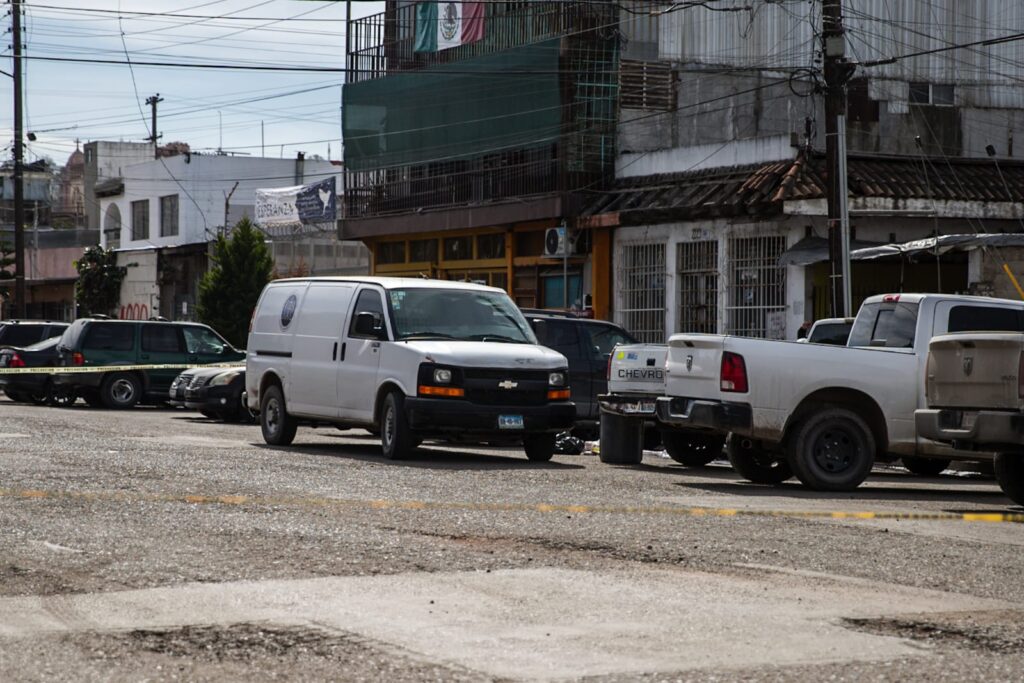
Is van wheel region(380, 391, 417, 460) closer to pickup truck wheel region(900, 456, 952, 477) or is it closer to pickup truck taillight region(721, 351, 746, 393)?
pickup truck taillight region(721, 351, 746, 393)

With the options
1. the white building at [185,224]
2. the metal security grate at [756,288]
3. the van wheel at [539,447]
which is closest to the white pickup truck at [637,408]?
the van wheel at [539,447]

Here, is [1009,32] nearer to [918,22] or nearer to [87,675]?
[918,22]

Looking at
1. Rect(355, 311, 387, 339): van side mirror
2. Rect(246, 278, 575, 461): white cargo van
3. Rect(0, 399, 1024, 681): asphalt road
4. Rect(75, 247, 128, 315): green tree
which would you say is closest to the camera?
Rect(0, 399, 1024, 681): asphalt road

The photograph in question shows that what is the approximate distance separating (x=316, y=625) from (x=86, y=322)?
2696 centimetres

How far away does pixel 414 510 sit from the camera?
39.1 ft

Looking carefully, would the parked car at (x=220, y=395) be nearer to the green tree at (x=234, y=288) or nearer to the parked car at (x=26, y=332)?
the parked car at (x=26, y=332)

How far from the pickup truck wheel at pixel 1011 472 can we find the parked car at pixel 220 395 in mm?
16609

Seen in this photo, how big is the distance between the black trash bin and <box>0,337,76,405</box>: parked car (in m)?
17.2

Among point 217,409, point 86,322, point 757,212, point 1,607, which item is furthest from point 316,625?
point 86,322

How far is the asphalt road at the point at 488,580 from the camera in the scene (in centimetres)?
656

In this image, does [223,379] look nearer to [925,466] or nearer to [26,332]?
[26,332]

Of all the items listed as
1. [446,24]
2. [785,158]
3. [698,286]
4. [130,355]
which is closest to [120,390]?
[130,355]

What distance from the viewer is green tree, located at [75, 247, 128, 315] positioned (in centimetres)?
6600

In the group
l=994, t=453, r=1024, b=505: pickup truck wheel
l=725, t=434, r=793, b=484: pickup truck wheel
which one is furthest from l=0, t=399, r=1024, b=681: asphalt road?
l=725, t=434, r=793, b=484: pickup truck wheel
